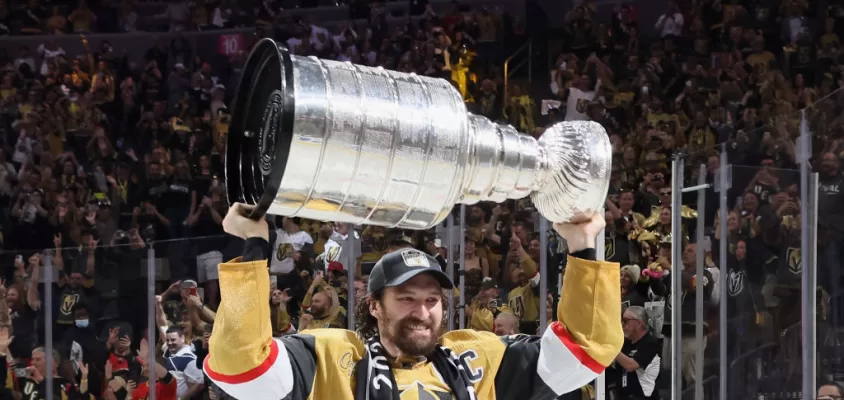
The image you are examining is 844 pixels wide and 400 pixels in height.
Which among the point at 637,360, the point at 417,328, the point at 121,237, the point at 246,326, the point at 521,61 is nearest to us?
the point at 246,326

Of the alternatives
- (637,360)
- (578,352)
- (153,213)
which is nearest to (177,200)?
(153,213)

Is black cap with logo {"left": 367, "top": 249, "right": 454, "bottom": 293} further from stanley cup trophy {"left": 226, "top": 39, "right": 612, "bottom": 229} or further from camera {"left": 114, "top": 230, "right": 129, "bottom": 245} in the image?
camera {"left": 114, "top": 230, "right": 129, "bottom": 245}

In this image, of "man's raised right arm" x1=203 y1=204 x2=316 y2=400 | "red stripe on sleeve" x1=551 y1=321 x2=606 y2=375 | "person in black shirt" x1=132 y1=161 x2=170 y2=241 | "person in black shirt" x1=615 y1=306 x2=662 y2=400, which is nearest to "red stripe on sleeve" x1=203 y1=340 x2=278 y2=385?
"man's raised right arm" x1=203 y1=204 x2=316 y2=400

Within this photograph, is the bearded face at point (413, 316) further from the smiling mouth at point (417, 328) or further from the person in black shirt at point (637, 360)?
the person in black shirt at point (637, 360)

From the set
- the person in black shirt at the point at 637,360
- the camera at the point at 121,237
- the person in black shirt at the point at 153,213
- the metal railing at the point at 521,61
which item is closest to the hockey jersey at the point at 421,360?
the person in black shirt at the point at 637,360

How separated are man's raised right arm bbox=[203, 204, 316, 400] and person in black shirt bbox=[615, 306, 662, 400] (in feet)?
9.40

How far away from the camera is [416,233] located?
5.00m

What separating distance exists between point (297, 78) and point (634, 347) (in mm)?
3328

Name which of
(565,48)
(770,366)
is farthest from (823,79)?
(770,366)

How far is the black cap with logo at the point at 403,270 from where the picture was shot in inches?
107

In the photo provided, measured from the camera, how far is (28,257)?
6266 millimetres

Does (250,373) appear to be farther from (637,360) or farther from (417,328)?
(637,360)

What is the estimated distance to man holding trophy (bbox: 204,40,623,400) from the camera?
2156mm

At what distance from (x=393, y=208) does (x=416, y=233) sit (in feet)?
8.92
